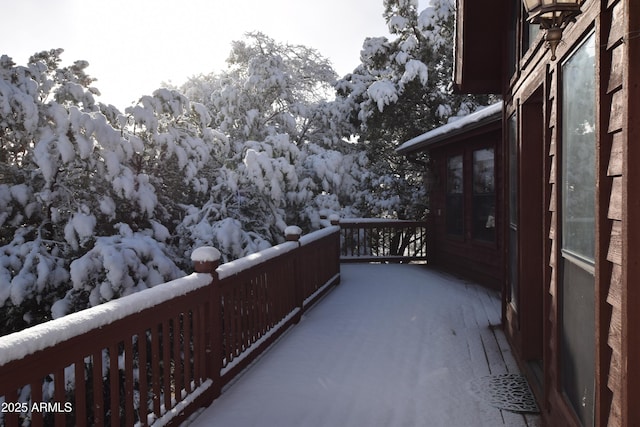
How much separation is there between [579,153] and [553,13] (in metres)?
0.73

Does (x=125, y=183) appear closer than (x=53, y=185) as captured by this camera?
Yes

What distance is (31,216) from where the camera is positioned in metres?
5.31

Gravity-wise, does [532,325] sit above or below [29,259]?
below

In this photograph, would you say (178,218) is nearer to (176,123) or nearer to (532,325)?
(176,123)

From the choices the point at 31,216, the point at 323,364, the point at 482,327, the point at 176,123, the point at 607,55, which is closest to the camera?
the point at 607,55

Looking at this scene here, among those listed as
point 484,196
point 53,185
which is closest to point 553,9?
point 53,185

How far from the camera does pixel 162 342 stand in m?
3.78

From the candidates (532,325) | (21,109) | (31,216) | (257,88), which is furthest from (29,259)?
(257,88)

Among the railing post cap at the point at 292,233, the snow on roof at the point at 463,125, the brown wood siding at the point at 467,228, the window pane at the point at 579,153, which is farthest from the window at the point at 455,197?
the window pane at the point at 579,153

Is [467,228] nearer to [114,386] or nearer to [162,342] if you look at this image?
[162,342]

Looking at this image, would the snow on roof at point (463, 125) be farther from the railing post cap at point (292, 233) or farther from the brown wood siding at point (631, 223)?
the brown wood siding at point (631, 223)

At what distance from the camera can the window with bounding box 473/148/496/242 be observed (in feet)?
28.3

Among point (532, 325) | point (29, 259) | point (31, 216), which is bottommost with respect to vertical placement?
point (532, 325)

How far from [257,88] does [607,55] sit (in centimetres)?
1103
